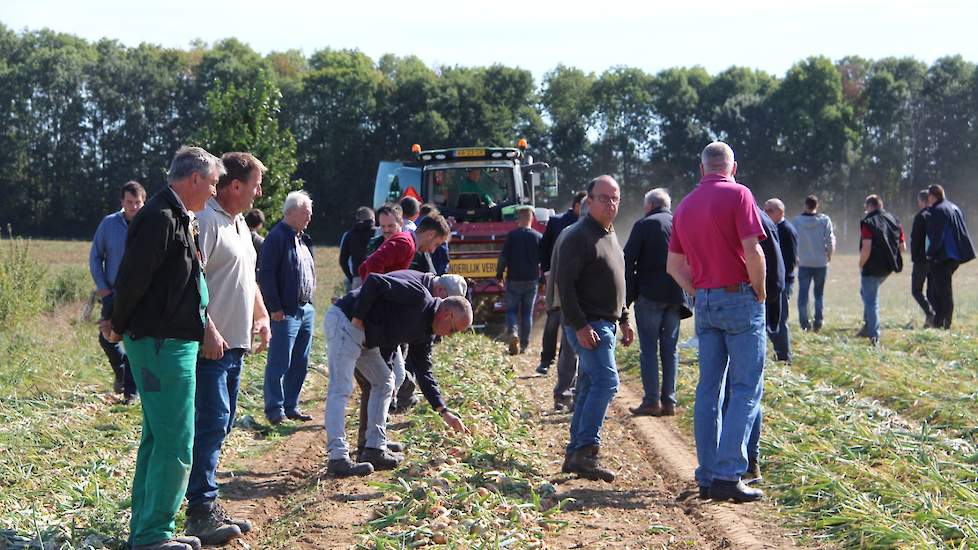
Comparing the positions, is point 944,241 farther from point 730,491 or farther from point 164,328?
point 164,328

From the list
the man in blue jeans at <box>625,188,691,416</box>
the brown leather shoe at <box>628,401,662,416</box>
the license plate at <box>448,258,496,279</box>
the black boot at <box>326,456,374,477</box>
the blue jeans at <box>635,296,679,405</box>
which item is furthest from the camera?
the license plate at <box>448,258,496,279</box>

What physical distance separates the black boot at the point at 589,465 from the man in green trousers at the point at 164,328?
2.87 meters

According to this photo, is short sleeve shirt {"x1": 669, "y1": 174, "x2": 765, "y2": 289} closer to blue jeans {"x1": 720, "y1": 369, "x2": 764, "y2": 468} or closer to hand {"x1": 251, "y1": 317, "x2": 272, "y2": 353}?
blue jeans {"x1": 720, "y1": 369, "x2": 764, "y2": 468}

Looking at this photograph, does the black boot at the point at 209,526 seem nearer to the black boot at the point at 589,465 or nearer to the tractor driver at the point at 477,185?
the black boot at the point at 589,465

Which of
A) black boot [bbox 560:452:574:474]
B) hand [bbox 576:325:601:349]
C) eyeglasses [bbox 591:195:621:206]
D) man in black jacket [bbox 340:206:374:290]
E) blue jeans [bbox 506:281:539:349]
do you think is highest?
eyeglasses [bbox 591:195:621:206]

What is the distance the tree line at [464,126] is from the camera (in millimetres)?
57031

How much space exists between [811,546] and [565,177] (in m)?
56.4

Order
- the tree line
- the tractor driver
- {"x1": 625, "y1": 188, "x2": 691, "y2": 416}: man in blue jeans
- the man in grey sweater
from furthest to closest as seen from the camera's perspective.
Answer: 1. the tree line
2. the tractor driver
3. the man in grey sweater
4. {"x1": 625, "y1": 188, "x2": 691, "y2": 416}: man in blue jeans

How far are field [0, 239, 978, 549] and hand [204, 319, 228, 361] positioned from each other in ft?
3.59

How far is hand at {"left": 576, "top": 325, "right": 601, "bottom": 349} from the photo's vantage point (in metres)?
6.93

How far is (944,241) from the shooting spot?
14648mm

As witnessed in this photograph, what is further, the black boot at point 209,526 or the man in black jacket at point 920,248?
the man in black jacket at point 920,248

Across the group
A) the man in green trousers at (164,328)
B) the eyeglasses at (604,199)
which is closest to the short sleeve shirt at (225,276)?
the man in green trousers at (164,328)

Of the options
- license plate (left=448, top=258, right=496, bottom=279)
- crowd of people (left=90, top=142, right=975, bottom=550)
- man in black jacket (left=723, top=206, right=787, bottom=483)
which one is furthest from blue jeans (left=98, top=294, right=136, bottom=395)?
license plate (left=448, top=258, right=496, bottom=279)
